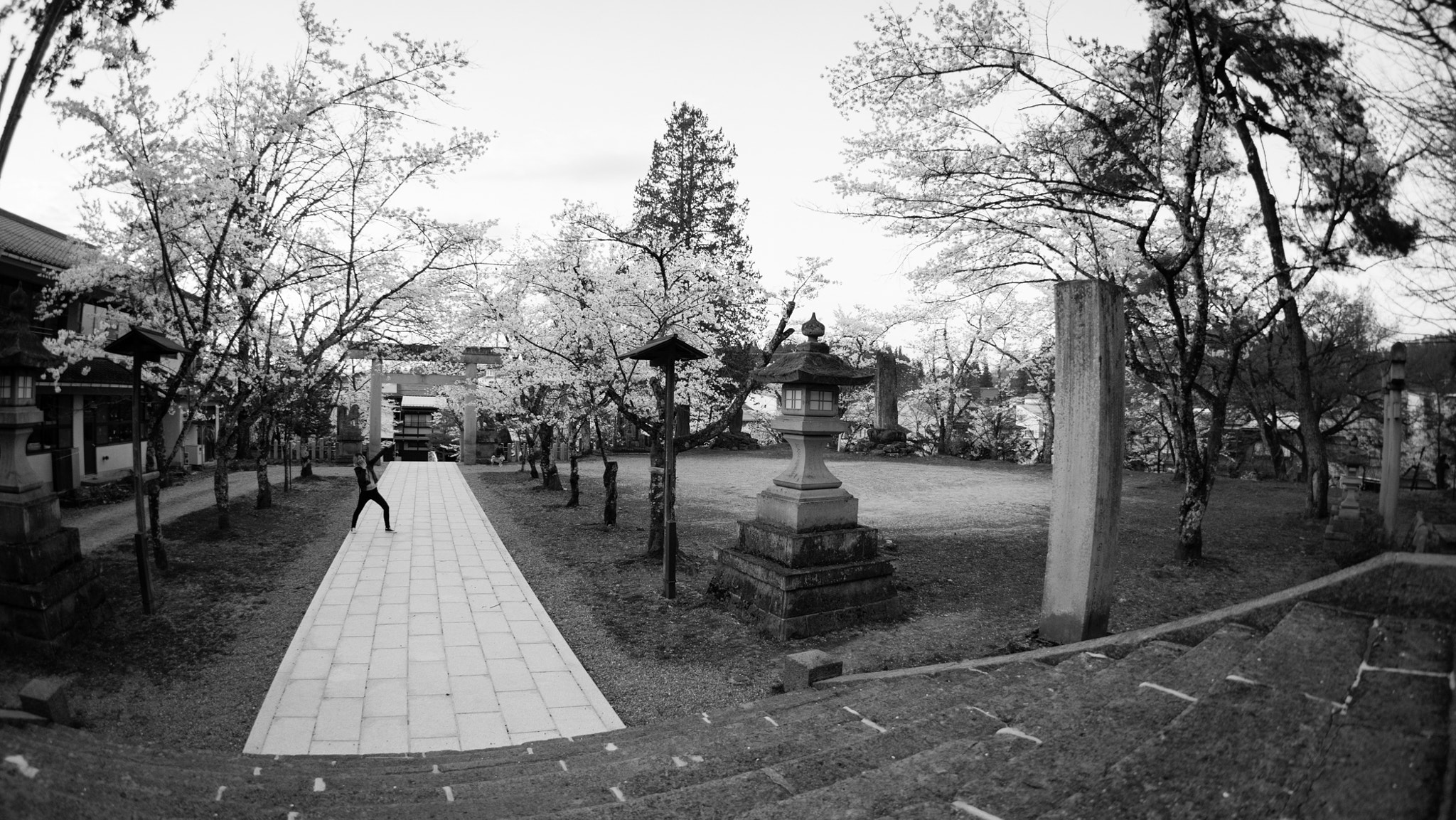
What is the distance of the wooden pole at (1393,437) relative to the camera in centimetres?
1030

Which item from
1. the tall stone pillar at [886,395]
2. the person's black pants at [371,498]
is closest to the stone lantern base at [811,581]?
the person's black pants at [371,498]

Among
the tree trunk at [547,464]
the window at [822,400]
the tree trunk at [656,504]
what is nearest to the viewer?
the window at [822,400]

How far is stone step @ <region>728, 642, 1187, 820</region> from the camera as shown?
8.36ft

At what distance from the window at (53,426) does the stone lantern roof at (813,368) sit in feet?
57.6

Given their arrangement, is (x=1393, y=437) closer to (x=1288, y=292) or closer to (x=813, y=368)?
(x=1288, y=292)

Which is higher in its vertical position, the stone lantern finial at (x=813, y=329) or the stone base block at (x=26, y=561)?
the stone lantern finial at (x=813, y=329)

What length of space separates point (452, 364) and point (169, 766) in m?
14.8

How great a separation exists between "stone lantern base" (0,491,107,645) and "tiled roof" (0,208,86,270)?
1021cm

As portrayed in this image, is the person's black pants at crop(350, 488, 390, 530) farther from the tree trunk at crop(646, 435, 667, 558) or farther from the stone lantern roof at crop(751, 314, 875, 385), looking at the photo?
the stone lantern roof at crop(751, 314, 875, 385)

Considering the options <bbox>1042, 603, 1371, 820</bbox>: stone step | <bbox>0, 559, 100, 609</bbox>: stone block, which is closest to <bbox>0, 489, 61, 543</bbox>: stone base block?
<bbox>0, 559, 100, 609</bbox>: stone block

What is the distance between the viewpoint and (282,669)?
19.4 feet

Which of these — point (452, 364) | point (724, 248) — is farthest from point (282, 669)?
point (724, 248)

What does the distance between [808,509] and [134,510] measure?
15.2 m

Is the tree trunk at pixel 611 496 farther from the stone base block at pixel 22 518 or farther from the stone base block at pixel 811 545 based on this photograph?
the stone base block at pixel 22 518
